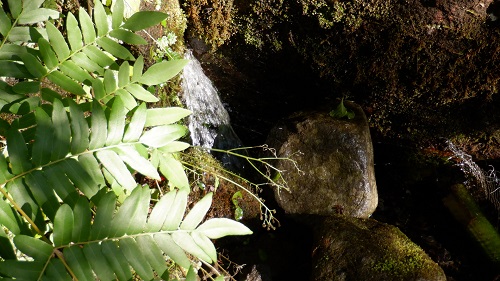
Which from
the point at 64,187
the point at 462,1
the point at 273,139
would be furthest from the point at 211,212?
the point at 462,1

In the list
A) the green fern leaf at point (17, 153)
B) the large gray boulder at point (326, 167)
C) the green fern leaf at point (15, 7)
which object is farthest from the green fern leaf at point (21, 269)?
the large gray boulder at point (326, 167)

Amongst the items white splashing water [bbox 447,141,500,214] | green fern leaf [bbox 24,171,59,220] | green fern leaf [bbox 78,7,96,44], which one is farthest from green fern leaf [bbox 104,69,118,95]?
white splashing water [bbox 447,141,500,214]

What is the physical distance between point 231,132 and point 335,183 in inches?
44.8

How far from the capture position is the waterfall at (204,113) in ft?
13.4

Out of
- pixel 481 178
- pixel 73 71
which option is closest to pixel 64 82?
pixel 73 71

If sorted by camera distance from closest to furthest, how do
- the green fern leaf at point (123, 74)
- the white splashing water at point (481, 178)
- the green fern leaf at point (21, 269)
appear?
the green fern leaf at point (21, 269) → the green fern leaf at point (123, 74) → the white splashing water at point (481, 178)

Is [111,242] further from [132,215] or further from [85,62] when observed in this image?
[85,62]

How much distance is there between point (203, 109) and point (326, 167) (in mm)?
1262

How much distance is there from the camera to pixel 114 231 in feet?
4.81

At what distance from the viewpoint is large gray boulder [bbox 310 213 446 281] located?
3158mm

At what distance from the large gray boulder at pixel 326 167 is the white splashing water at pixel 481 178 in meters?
1.06

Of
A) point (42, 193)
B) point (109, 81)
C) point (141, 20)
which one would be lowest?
point (42, 193)

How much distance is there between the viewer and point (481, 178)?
14.2ft

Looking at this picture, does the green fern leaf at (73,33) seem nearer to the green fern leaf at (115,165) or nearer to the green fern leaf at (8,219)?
the green fern leaf at (115,165)
